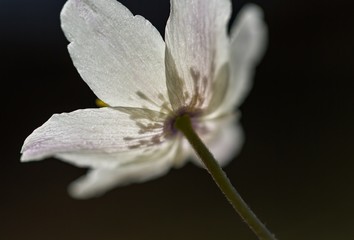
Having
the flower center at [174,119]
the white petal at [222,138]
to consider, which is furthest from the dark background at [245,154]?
the flower center at [174,119]

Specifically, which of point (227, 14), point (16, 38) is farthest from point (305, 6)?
point (227, 14)

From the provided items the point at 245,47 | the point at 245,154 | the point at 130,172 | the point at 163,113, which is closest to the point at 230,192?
the point at 163,113

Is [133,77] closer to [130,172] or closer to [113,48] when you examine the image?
[113,48]

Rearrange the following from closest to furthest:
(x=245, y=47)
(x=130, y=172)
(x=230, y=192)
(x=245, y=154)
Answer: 1. (x=230, y=192)
2. (x=130, y=172)
3. (x=245, y=47)
4. (x=245, y=154)

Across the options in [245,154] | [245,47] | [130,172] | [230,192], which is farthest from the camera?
[245,154]

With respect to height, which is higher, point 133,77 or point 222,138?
point 133,77

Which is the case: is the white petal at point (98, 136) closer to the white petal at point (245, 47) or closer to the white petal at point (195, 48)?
the white petal at point (195, 48)

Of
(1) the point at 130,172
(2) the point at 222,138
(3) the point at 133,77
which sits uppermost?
(3) the point at 133,77

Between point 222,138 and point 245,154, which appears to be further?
point 245,154

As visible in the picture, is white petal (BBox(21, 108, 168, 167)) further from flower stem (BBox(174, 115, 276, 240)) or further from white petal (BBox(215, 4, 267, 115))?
white petal (BBox(215, 4, 267, 115))
